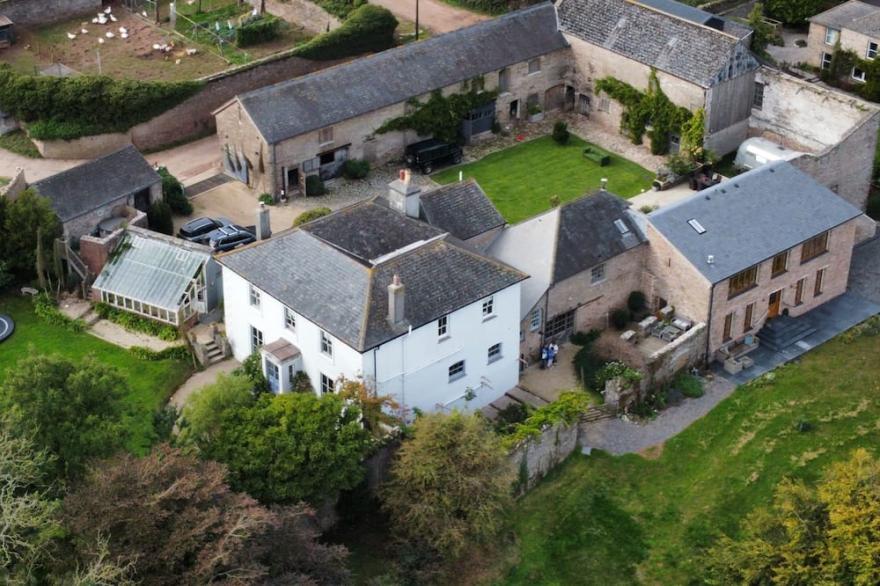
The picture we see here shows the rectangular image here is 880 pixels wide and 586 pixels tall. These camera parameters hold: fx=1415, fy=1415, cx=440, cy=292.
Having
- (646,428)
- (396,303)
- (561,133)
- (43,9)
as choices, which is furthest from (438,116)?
(43,9)

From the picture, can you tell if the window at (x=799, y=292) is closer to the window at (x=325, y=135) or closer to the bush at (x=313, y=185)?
the bush at (x=313, y=185)

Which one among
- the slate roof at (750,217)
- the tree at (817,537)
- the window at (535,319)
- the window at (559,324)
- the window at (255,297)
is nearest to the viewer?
the tree at (817,537)

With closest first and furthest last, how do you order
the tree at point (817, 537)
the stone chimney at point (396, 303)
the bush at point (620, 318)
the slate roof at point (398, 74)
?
the tree at point (817, 537) → the stone chimney at point (396, 303) → the bush at point (620, 318) → the slate roof at point (398, 74)

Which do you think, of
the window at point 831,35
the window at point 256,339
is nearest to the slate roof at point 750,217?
the window at point 256,339

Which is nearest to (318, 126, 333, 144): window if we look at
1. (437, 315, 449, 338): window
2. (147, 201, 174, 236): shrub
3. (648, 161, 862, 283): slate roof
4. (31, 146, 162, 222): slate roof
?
(31, 146, 162, 222): slate roof

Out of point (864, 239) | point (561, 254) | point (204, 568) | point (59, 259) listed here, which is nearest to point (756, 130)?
point (864, 239)

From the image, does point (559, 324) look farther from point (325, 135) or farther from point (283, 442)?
point (325, 135)
